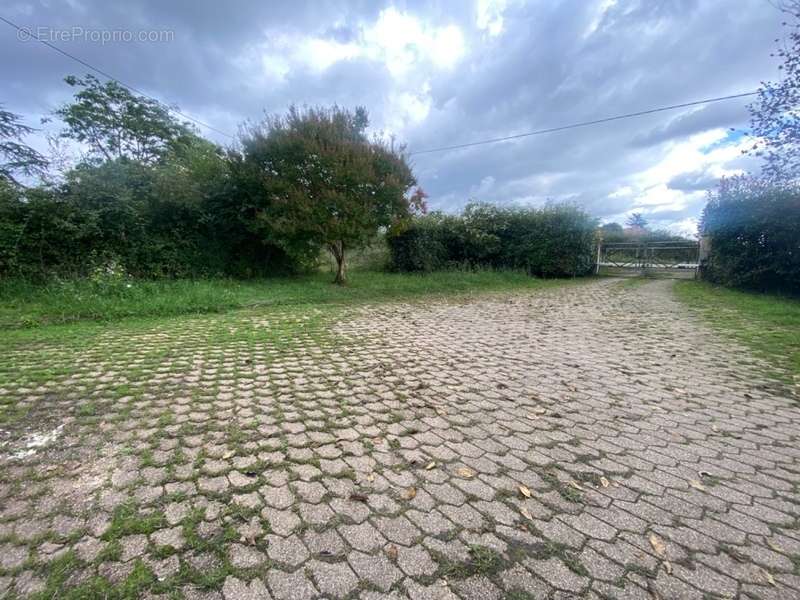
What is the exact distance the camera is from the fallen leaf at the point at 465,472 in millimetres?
2108

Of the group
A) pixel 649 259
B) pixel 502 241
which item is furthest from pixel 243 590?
pixel 649 259

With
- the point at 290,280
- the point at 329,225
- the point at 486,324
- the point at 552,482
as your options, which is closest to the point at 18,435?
the point at 552,482

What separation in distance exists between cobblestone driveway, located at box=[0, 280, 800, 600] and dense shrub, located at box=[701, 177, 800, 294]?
25.2ft

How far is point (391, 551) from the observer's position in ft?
5.17

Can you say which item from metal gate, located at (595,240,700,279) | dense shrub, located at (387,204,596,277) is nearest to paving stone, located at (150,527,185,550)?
dense shrub, located at (387,204,596,277)

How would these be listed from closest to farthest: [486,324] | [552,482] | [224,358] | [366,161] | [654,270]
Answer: [552,482], [224,358], [486,324], [366,161], [654,270]

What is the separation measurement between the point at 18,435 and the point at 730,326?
895 centimetres

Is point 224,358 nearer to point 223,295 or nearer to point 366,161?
point 223,295

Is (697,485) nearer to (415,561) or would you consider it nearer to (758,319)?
(415,561)

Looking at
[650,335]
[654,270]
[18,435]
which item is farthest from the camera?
[654,270]

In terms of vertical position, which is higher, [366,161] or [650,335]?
[366,161]

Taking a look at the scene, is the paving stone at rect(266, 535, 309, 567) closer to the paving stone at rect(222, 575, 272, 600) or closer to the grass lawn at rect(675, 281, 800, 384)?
the paving stone at rect(222, 575, 272, 600)

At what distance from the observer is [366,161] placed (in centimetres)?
1012

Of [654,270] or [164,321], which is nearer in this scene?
[164,321]
